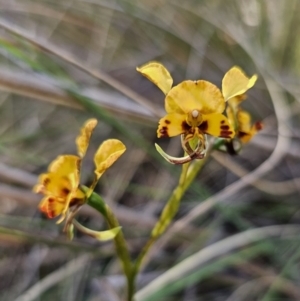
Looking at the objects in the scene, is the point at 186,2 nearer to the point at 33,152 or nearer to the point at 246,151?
the point at 246,151

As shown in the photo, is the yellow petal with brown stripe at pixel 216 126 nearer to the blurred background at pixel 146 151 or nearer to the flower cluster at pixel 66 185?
the flower cluster at pixel 66 185

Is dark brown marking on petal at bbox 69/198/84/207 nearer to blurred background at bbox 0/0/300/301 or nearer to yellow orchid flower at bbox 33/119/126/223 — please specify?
yellow orchid flower at bbox 33/119/126/223

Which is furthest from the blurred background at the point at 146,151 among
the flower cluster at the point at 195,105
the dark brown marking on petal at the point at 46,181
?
the flower cluster at the point at 195,105

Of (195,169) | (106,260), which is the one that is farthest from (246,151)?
(195,169)

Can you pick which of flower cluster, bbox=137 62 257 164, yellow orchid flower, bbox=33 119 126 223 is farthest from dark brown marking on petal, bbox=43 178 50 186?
flower cluster, bbox=137 62 257 164

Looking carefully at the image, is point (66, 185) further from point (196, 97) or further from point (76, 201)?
point (196, 97)

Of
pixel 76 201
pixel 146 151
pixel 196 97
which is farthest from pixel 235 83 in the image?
pixel 146 151
